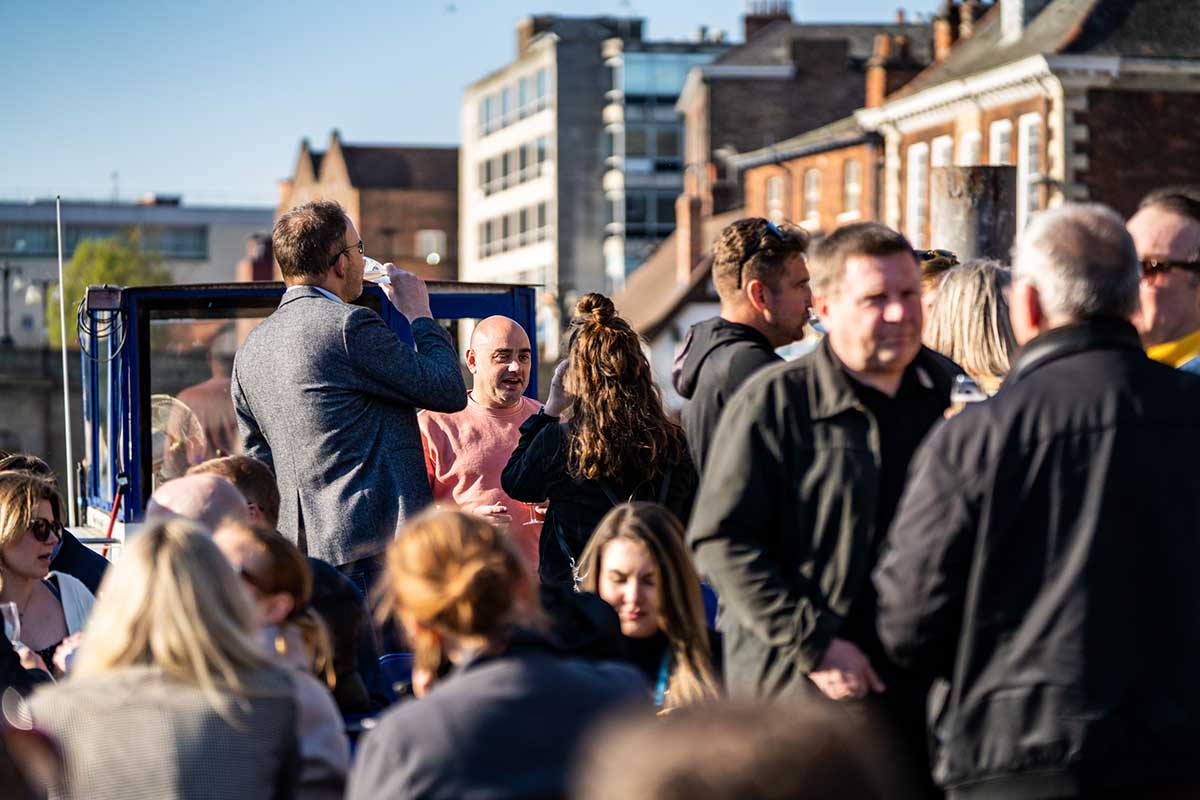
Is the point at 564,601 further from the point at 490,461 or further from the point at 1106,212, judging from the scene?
the point at 490,461

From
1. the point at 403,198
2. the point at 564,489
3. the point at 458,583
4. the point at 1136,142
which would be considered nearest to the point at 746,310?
the point at 564,489

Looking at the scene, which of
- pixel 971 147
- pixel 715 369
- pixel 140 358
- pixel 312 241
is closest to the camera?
pixel 715 369

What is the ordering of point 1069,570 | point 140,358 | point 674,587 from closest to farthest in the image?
1. point 1069,570
2. point 674,587
3. point 140,358

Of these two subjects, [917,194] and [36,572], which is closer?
[36,572]

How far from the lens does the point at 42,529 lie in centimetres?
630

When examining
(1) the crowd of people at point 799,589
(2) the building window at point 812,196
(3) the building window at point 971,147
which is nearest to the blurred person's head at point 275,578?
(1) the crowd of people at point 799,589

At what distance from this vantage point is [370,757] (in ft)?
12.7

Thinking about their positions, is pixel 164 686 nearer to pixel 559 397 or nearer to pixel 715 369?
pixel 715 369

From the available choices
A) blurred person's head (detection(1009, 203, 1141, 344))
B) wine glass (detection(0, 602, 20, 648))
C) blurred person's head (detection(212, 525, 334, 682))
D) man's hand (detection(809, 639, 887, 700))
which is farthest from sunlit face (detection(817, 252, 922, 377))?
wine glass (detection(0, 602, 20, 648))

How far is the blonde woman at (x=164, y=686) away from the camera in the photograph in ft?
13.4

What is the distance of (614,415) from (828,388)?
1.99m

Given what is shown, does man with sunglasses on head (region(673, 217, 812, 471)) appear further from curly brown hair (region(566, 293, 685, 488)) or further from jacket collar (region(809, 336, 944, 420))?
jacket collar (region(809, 336, 944, 420))

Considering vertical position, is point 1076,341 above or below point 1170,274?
below

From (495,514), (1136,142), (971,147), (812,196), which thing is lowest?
(495,514)
